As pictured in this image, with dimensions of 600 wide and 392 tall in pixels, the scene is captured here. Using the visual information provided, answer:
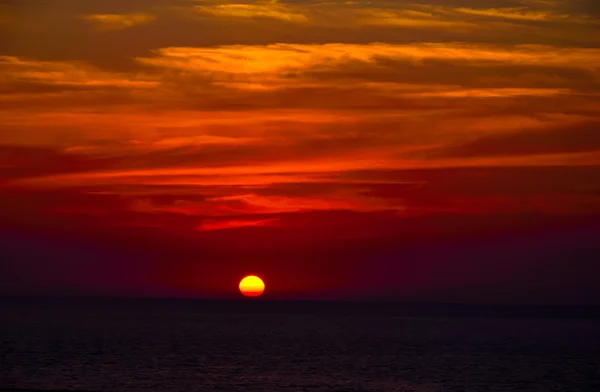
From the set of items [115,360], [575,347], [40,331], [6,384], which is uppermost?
[40,331]

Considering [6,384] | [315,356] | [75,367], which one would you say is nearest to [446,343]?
[315,356]

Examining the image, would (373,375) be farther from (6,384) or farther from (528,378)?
(6,384)

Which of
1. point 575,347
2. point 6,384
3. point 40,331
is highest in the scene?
point 40,331

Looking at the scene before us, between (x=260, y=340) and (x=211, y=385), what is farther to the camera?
(x=260, y=340)

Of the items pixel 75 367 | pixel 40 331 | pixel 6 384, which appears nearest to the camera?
pixel 6 384

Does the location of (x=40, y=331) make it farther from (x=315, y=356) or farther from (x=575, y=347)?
(x=575, y=347)

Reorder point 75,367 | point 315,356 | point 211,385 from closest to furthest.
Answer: point 211,385 < point 75,367 < point 315,356

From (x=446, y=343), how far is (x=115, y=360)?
154ft

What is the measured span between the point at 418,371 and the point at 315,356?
1524 centimetres

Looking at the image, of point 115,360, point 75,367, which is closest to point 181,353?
point 115,360

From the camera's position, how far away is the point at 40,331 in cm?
12388

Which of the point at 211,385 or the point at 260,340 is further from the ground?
the point at 260,340

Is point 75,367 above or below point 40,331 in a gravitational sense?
below

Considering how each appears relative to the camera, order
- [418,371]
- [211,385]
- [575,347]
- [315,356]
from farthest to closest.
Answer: [575,347]
[315,356]
[418,371]
[211,385]
